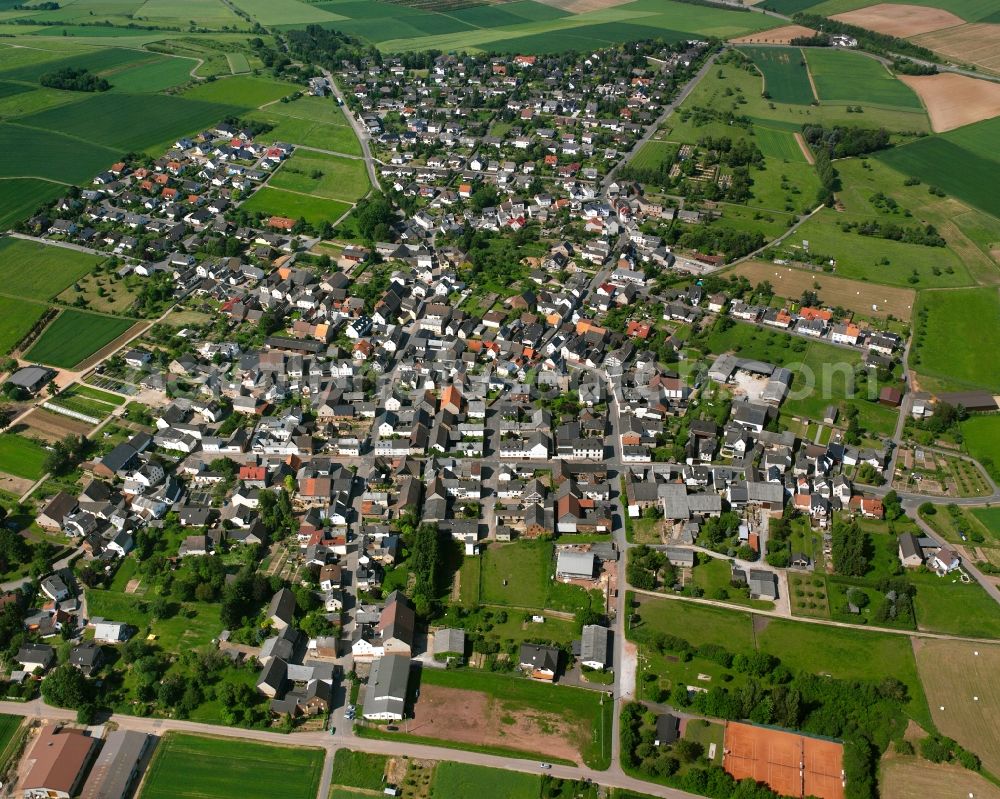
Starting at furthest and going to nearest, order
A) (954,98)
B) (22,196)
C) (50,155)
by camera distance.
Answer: (954,98) → (50,155) → (22,196)

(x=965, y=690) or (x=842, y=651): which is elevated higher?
(x=965, y=690)

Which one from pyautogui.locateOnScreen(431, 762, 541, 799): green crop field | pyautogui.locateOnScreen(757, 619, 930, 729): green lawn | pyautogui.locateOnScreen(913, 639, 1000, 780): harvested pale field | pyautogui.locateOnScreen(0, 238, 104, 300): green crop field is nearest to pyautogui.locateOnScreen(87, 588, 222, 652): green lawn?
pyautogui.locateOnScreen(431, 762, 541, 799): green crop field

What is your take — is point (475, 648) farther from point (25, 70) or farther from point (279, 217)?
point (25, 70)

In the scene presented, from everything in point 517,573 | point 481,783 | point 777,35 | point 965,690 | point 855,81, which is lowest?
point 481,783

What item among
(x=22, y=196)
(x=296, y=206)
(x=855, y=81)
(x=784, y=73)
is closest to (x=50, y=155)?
(x=22, y=196)

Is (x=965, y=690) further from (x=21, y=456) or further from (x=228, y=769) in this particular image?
(x=21, y=456)

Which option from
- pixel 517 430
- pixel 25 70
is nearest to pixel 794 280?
pixel 517 430

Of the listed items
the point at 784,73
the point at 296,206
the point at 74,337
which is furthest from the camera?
the point at 784,73
